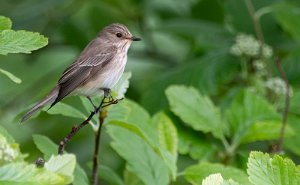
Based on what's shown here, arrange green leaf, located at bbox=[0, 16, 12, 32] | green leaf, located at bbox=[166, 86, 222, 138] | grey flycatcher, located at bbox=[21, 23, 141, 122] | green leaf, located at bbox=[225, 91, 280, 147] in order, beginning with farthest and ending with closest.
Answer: green leaf, located at bbox=[225, 91, 280, 147], green leaf, located at bbox=[166, 86, 222, 138], grey flycatcher, located at bbox=[21, 23, 141, 122], green leaf, located at bbox=[0, 16, 12, 32]

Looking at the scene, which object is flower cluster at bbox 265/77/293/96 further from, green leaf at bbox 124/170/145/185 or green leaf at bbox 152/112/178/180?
green leaf at bbox 124/170/145/185

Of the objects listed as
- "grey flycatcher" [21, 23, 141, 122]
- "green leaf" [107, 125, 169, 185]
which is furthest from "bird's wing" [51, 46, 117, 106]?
"green leaf" [107, 125, 169, 185]

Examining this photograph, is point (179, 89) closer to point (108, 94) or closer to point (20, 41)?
point (108, 94)

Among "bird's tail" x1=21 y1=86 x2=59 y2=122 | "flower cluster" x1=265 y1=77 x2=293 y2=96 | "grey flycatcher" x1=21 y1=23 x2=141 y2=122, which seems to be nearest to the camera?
"bird's tail" x1=21 y1=86 x2=59 y2=122

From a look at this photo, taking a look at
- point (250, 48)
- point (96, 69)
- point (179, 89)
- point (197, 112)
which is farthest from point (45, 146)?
point (250, 48)

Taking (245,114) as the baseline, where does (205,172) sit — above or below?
below

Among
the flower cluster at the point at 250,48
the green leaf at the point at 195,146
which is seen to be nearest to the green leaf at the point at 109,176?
the green leaf at the point at 195,146

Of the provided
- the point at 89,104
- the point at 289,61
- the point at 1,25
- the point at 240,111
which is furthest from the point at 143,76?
the point at 1,25
